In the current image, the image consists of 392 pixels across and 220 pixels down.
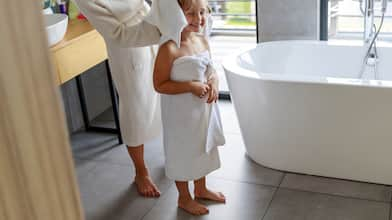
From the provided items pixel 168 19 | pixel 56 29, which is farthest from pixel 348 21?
pixel 56 29

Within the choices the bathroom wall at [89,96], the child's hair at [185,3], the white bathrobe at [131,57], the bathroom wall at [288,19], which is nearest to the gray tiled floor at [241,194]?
the white bathrobe at [131,57]

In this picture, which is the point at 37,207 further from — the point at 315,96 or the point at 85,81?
the point at 85,81

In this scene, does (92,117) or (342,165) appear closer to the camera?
(342,165)

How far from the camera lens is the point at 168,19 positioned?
6.80 ft


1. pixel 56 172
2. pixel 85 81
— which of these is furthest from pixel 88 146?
pixel 56 172

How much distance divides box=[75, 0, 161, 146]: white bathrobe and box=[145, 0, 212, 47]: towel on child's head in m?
0.09

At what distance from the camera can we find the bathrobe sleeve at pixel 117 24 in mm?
2189

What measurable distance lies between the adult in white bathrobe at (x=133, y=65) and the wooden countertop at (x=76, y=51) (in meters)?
0.26

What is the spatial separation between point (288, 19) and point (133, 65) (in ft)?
4.31

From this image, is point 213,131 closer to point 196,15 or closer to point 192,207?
point 192,207

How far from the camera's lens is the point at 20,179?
505 mm

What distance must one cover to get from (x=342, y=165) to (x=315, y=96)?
44 cm

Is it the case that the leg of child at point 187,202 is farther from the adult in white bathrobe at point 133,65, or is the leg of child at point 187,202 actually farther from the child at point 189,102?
the adult in white bathrobe at point 133,65

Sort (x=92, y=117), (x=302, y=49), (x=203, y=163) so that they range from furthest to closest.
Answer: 1. (x=92, y=117)
2. (x=302, y=49)
3. (x=203, y=163)
